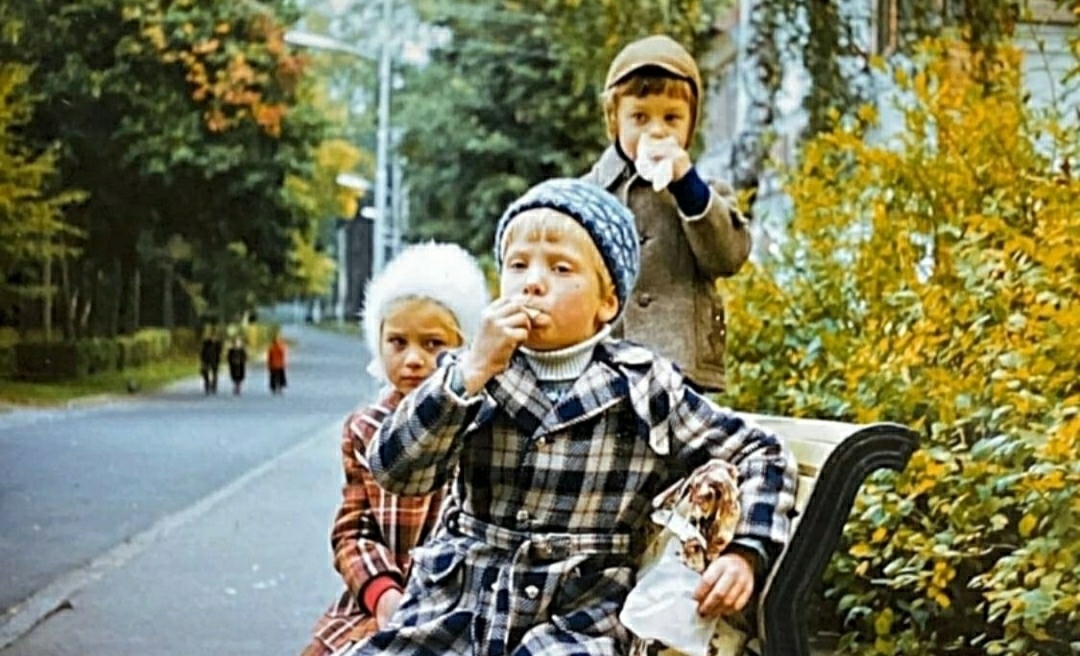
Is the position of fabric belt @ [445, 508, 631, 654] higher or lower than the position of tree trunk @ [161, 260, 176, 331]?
lower

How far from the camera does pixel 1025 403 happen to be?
286cm

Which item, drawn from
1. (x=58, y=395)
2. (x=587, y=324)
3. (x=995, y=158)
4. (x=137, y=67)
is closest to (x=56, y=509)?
(x=58, y=395)

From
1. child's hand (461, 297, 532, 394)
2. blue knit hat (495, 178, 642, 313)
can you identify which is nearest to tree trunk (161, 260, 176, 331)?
blue knit hat (495, 178, 642, 313)

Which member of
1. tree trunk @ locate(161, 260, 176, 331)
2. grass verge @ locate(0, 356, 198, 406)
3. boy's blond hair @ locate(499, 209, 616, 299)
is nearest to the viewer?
boy's blond hair @ locate(499, 209, 616, 299)

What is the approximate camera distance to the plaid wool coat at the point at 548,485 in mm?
1882

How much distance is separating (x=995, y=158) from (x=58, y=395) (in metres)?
2.43

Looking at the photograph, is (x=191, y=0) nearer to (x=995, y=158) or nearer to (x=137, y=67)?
(x=137, y=67)

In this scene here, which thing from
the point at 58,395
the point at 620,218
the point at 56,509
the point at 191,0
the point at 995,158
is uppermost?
the point at 191,0

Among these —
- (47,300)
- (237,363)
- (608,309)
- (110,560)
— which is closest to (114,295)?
(47,300)

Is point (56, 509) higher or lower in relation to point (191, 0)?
lower

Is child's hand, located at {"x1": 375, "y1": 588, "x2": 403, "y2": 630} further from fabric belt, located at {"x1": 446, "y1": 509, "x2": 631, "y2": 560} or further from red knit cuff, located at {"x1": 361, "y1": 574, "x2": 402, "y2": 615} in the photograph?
fabric belt, located at {"x1": 446, "y1": 509, "x2": 631, "y2": 560}

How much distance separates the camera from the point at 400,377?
2465mm

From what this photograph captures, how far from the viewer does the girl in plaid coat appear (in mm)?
2453

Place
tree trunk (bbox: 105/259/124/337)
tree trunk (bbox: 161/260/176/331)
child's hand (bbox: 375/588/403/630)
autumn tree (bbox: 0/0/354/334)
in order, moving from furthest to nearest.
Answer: tree trunk (bbox: 161/260/176/331) → tree trunk (bbox: 105/259/124/337) → autumn tree (bbox: 0/0/354/334) → child's hand (bbox: 375/588/403/630)
